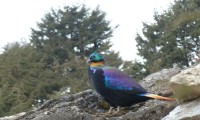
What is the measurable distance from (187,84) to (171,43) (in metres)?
20.9

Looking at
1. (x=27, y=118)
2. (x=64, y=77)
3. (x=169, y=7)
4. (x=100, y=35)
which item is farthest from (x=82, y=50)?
(x=27, y=118)

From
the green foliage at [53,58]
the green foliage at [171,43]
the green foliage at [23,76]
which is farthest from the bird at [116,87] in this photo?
the green foliage at [171,43]

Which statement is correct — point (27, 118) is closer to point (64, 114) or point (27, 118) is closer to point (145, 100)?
point (64, 114)

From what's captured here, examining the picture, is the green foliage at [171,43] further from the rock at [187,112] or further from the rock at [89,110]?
the rock at [187,112]

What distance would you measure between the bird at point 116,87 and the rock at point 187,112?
66 centimetres

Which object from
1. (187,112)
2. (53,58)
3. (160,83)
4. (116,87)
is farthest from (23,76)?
(187,112)

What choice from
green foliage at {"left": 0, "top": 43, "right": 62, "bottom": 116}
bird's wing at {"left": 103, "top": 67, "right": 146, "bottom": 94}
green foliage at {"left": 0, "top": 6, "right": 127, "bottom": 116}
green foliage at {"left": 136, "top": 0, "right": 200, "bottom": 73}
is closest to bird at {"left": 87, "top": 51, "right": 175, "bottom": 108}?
bird's wing at {"left": 103, "top": 67, "right": 146, "bottom": 94}

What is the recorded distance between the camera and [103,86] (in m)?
5.28

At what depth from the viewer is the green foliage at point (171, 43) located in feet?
76.2

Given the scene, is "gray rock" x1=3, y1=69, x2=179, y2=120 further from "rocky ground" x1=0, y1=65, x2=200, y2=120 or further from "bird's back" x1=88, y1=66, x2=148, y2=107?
"bird's back" x1=88, y1=66, x2=148, y2=107

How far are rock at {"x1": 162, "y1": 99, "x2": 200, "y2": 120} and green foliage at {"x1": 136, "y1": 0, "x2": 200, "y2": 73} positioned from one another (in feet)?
54.9

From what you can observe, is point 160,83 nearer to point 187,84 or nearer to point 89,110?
point 89,110

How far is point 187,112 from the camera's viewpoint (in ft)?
13.9

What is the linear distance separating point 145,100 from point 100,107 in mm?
643
